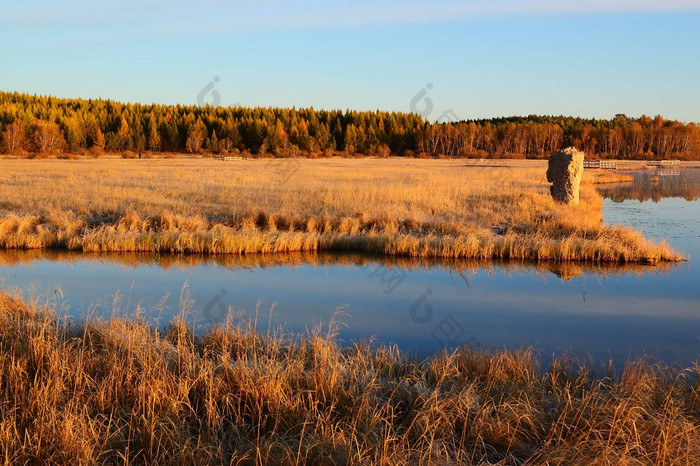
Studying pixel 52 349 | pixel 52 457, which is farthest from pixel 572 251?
pixel 52 457

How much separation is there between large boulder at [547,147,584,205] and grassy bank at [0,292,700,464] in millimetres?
15397

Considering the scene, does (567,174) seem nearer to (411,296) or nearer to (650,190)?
(411,296)

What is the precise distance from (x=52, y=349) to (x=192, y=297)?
14.7 ft

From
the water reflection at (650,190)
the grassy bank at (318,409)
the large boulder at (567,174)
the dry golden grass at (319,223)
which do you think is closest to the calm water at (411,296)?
the dry golden grass at (319,223)

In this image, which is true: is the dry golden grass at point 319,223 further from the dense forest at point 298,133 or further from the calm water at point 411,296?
the dense forest at point 298,133

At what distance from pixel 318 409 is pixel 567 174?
18143 millimetres

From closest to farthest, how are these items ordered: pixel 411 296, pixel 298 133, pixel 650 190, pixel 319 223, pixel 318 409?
pixel 318 409 < pixel 411 296 < pixel 319 223 < pixel 650 190 < pixel 298 133

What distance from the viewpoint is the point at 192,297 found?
10.9 m

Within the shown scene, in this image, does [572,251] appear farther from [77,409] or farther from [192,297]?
[77,409]

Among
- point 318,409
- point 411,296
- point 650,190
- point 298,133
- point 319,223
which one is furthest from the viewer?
point 298,133

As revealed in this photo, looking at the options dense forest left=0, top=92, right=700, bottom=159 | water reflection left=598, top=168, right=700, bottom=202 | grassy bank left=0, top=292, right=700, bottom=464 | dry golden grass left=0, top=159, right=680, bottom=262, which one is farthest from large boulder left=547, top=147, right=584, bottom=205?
dense forest left=0, top=92, right=700, bottom=159

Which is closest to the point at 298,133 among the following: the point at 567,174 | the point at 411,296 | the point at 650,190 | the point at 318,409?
the point at 650,190

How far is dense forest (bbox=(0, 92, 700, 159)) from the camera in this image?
78.4 meters

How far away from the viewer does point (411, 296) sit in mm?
11453
